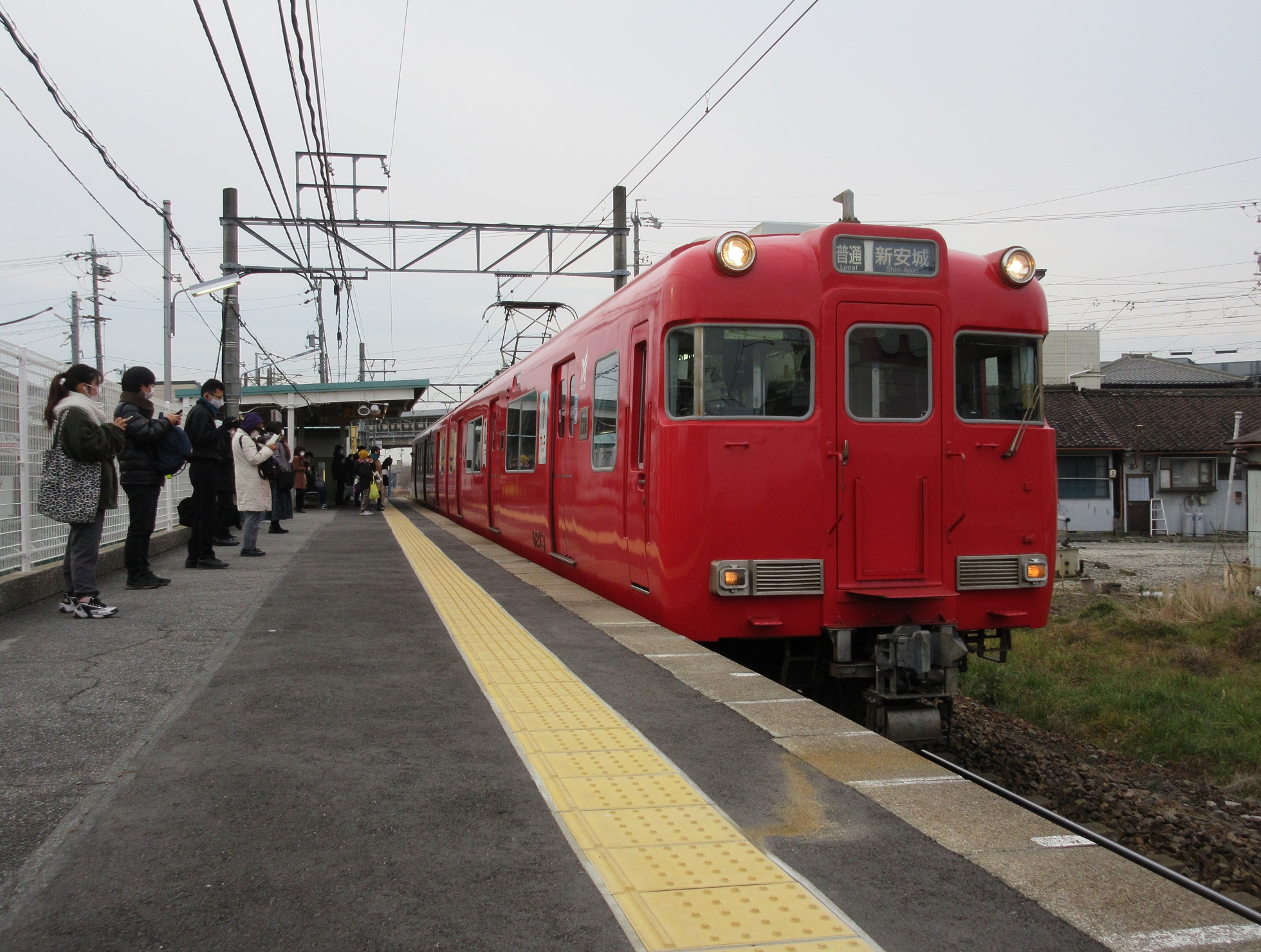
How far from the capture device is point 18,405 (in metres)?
7.45

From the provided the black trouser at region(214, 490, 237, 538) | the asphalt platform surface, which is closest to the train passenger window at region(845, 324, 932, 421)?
the asphalt platform surface

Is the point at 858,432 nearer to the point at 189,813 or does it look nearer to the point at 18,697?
the point at 189,813

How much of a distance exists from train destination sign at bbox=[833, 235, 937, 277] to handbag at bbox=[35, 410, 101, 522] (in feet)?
15.7

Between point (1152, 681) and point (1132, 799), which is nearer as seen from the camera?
point (1132, 799)

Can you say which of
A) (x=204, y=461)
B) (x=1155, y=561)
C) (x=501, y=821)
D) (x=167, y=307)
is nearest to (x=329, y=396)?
(x=167, y=307)

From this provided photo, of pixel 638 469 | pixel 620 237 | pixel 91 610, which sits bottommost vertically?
pixel 91 610

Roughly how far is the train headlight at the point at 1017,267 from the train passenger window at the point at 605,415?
2580 mm

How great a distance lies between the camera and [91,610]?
6.75 m

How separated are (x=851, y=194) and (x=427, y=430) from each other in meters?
23.6

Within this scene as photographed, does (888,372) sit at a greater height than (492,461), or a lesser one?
greater

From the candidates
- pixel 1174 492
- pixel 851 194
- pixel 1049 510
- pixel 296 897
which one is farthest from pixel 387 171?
pixel 1174 492

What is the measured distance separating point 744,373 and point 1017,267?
184cm

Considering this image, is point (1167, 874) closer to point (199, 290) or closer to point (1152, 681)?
point (1152, 681)

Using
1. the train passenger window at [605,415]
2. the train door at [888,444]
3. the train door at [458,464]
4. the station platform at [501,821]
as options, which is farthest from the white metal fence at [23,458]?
Result: the train door at [458,464]
